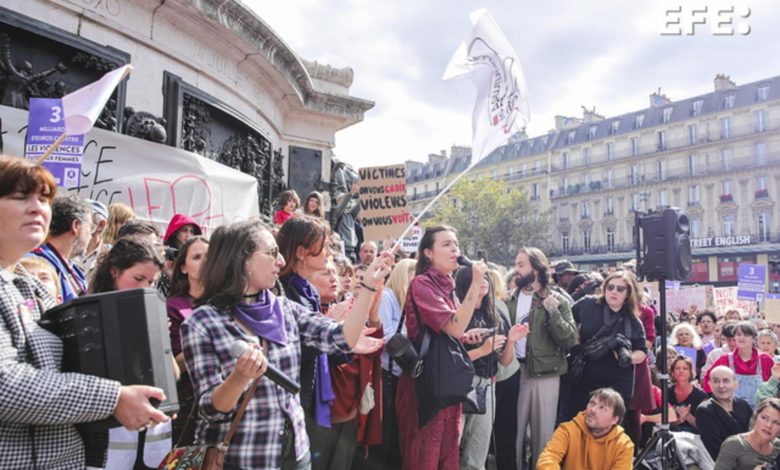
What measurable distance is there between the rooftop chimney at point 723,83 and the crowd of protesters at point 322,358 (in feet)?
189

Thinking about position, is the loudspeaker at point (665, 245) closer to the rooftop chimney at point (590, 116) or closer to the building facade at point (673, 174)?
the building facade at point (673, 174)

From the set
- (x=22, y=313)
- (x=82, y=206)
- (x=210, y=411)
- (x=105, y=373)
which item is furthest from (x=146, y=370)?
(x=82, y=206)

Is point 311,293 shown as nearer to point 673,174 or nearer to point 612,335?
point 612,335

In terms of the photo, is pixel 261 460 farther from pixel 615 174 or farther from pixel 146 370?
pixel 615 174

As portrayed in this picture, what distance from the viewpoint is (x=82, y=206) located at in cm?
308

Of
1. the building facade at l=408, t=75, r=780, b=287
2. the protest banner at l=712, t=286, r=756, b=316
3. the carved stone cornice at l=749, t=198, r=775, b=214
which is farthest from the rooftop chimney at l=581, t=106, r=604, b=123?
the protest banner at l=712, t=286, r=756, b=316

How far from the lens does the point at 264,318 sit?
2.55 metres

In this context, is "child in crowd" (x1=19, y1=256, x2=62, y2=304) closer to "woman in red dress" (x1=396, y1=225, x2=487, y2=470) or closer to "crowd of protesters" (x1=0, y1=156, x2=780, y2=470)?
"crowd of protesters" (x1=0, y1=156, x2=780, y2=470)

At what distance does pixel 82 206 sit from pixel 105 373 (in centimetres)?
154

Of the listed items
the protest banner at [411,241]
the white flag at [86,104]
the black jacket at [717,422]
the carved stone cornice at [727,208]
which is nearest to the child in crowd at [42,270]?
the white flag at [86,104]

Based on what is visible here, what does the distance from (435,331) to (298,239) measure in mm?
1381

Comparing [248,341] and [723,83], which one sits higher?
[723,83]

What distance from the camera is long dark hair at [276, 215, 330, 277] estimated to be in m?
3.21

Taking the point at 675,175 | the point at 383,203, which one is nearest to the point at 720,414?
the point at 383,203
